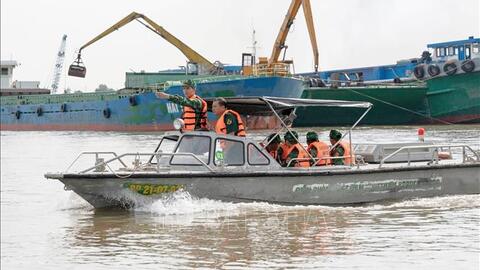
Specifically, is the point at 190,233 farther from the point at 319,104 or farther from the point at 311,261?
the point at 319,104

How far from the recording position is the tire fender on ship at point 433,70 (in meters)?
55.8

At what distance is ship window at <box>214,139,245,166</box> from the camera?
51.6 feet

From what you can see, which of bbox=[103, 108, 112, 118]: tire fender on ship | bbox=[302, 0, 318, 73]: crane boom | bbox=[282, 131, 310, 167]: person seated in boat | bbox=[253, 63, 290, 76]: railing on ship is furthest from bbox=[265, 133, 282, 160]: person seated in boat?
bbox=[302, 0, 318, 73]: crane boom

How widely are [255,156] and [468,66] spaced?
133ft

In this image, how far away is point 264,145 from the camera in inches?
656

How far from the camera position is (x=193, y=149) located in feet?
52.4

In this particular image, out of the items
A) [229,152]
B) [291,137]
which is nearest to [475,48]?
[291,137]

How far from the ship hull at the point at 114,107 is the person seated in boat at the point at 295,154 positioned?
122 feet

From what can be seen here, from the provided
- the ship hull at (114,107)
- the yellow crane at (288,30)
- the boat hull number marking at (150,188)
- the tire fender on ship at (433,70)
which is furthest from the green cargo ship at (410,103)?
the boat hull number marking at (150,188)

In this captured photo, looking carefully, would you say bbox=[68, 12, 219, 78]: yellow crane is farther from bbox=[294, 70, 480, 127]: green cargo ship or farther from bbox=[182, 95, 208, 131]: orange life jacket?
bbox=[182, 95, 208, 131]: orange life jacket

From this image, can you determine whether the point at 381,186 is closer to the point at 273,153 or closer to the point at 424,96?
the point at 273,153

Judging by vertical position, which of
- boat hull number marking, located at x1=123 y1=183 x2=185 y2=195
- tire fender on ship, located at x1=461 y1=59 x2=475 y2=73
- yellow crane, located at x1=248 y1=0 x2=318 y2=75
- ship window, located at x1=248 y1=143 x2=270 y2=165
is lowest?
boat hull number marking, located at x1=123 y1=183 x2=185 y2=195

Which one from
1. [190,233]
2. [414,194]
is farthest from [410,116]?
[190,233]

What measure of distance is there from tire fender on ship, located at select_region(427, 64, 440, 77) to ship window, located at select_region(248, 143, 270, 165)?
41.4 m
